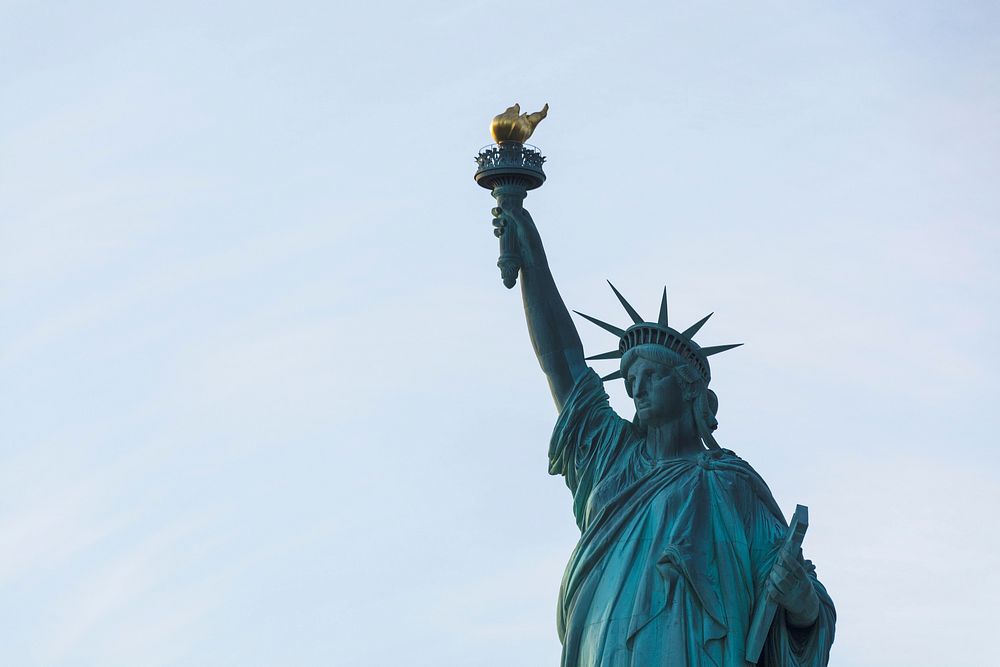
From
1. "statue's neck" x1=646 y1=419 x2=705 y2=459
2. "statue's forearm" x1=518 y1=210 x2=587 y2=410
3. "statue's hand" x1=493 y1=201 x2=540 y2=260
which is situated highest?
"statue's hand" x1=493 y1=201 x2=540 y2=260

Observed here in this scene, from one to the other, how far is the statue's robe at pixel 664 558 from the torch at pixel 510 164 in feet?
6.55

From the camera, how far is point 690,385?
2445cm

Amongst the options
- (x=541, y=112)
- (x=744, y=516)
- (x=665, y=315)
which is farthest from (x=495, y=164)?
(x=744, y=516)

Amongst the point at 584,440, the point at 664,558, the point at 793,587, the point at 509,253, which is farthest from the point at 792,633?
the point at 509,253

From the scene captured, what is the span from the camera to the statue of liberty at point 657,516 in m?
23.0

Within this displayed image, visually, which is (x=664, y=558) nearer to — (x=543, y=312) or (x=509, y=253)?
(x=543, y=312)

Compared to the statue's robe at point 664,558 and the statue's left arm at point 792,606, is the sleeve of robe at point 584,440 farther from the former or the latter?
the statue's left arm at point 792,606

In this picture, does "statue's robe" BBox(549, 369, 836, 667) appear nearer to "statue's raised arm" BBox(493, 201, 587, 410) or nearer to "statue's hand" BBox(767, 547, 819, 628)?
"statue's hand" BBox(767, 547, 819, 628)

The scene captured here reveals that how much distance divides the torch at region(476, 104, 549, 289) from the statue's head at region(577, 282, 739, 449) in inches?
60.2

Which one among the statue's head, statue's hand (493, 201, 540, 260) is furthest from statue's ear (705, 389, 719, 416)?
statue's hand (493, 201, 540, 260)

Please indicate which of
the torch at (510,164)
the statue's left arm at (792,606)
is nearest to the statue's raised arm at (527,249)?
the torch at (510,164)

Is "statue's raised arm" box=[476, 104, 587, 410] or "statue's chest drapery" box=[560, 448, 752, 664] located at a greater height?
"statue's raised arm" box=[476, 104, 587, 410]

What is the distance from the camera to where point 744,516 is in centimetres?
2388

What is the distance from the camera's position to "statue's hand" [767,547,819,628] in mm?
22766
